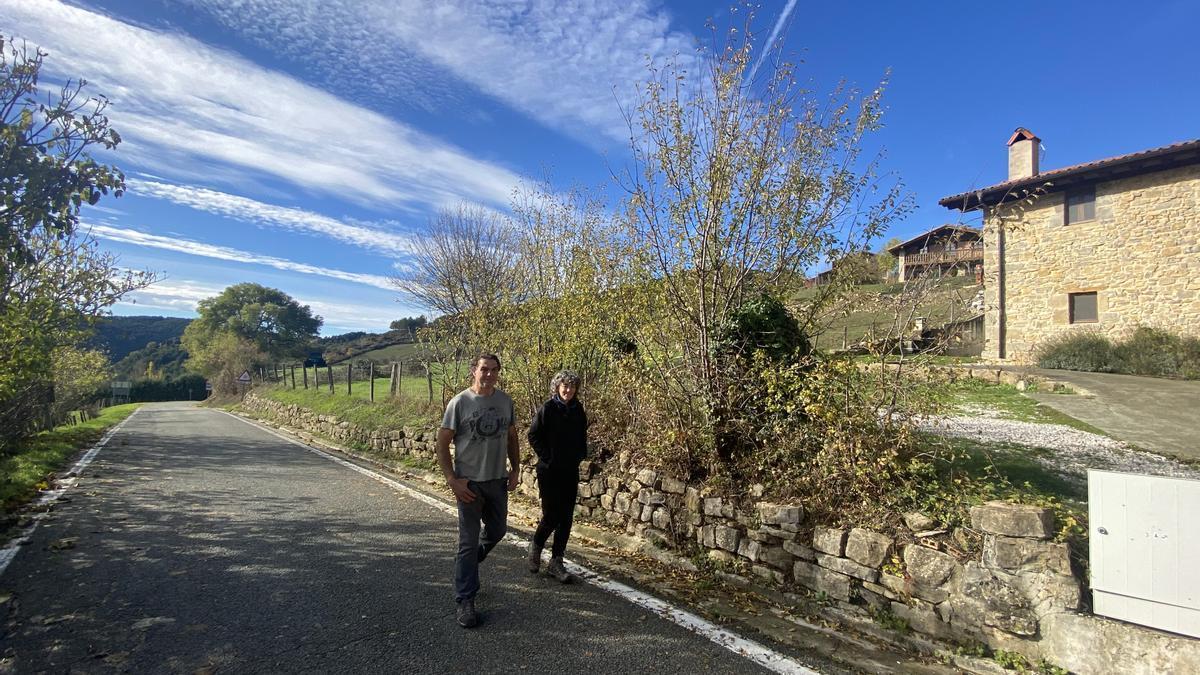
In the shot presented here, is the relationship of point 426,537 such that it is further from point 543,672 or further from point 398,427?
point 398,427

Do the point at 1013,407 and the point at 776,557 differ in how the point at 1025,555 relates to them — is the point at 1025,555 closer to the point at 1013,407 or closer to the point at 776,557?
the point at 776,557

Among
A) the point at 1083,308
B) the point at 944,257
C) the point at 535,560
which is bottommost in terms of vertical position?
the point at 535,560

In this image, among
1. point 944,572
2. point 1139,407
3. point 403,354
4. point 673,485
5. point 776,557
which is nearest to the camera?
point 944,572

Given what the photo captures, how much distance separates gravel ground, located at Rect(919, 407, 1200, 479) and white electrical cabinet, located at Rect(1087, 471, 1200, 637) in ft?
7.69

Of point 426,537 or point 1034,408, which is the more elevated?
point 1034,408

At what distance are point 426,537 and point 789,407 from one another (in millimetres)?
3815

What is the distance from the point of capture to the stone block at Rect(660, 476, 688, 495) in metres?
5.41

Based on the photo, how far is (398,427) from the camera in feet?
41.1

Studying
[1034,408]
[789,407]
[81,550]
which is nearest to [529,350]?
[789,407]

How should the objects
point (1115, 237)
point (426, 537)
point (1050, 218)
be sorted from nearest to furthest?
point (426, 537)
point (1115, 237)
point (1050, 218)

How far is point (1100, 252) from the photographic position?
19.4 m

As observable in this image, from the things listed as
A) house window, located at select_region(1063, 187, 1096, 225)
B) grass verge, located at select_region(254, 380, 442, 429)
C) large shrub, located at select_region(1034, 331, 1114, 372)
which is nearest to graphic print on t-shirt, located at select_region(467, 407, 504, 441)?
grass verge, located at select_region(254, 380, 442, 429)

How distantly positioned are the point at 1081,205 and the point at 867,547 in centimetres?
2253

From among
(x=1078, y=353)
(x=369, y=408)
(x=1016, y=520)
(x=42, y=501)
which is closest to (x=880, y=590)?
(x=1016, y=520)
